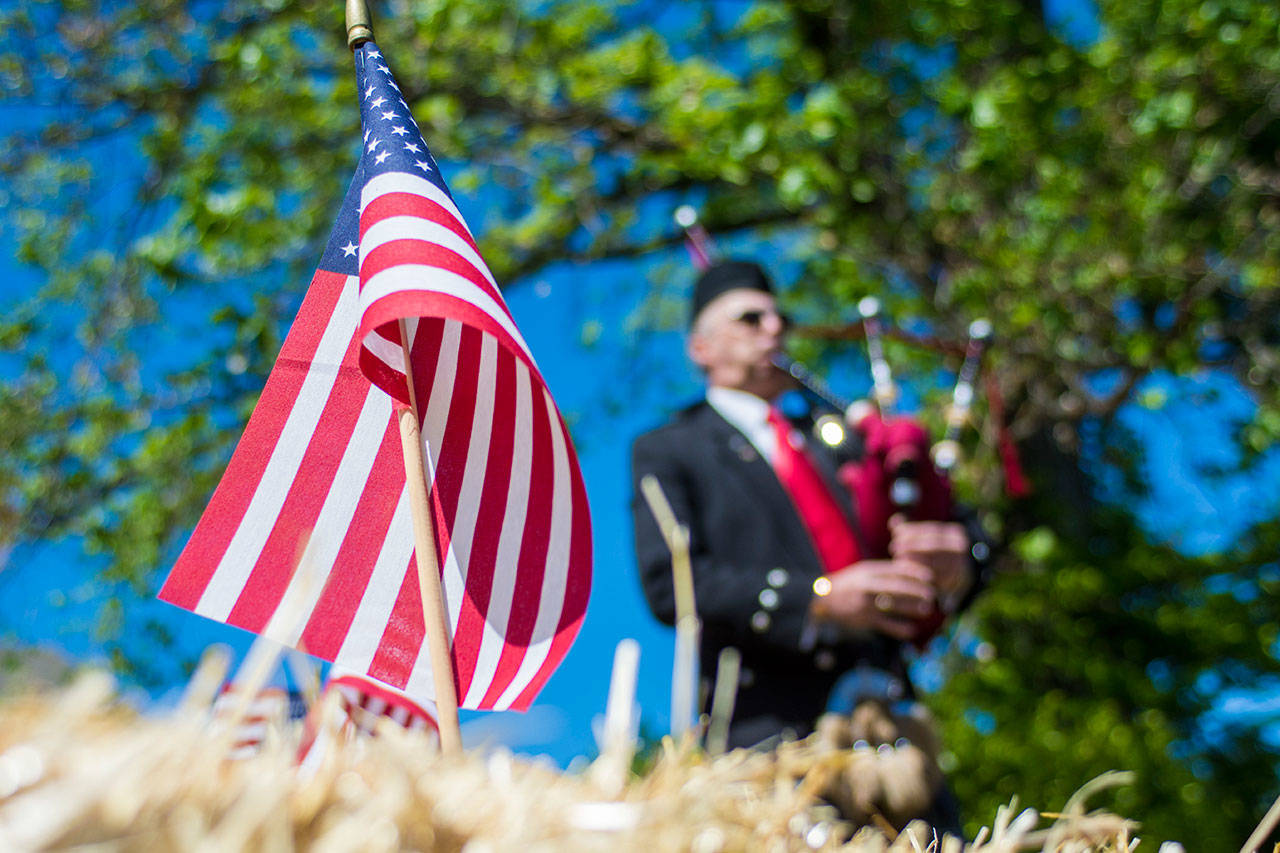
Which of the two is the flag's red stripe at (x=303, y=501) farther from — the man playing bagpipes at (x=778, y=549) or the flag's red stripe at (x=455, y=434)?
the man playing bagpipes at (x=778, y=549)

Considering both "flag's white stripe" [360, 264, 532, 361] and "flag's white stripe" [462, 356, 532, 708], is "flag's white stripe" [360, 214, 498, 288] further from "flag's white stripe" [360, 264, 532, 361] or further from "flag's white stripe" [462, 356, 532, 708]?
"flag's white stripe" [462, 356, 532, 708]

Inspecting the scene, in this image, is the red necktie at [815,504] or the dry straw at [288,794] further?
the red necktie at [815,504]

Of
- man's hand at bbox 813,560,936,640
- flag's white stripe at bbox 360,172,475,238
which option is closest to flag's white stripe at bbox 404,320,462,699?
flag's white stripe at bbox 360,172,475,238

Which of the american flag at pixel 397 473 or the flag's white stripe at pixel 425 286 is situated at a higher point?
the flag's white stripe at pixel 425 286

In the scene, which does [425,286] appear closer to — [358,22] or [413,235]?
[413,235]

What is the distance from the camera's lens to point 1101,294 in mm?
4836

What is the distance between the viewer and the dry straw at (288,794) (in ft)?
1.39

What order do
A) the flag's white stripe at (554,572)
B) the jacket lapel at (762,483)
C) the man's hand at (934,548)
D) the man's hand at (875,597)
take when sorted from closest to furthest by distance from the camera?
the flag's white stripe at (554,572)
the man's hand at (875,597)
the man's hand at (934,548)
the jacket lapel at (762,483)

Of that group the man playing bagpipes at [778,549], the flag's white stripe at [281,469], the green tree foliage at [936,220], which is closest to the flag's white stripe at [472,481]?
the flag's white stripe at [281,469]

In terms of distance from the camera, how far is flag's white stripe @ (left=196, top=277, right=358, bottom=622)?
140 cm

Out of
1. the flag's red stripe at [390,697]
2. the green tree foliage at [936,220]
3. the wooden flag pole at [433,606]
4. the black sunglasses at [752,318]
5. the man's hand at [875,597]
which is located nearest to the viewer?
the wooden flag pole at [433,606]

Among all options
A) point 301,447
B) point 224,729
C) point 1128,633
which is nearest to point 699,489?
point 301,447

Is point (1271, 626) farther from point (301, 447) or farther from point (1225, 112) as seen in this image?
point (301, 447)

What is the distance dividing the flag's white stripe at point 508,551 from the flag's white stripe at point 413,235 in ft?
1.01
